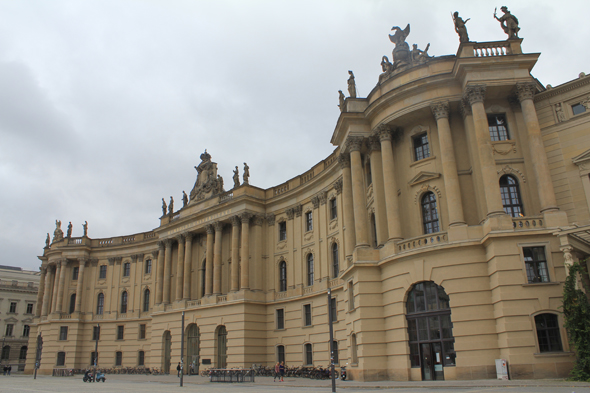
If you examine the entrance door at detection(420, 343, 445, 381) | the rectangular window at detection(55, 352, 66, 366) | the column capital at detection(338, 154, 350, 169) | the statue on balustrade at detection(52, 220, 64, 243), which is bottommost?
the entrance door at detection(420, 343, 445, 381)

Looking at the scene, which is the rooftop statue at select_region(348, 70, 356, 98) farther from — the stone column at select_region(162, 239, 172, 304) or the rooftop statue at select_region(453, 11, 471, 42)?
the stone column at select_region(162, 239, 172, 304)

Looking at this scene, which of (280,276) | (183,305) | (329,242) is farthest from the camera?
(183,305)

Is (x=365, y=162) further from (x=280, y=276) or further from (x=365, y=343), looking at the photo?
(x=280, y=276)

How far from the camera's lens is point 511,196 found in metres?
25.9

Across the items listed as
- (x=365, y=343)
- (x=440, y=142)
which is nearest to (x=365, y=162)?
(x=440, y=142)

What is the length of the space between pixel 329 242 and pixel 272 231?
879 centimetres

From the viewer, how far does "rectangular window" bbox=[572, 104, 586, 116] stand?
1021 inches

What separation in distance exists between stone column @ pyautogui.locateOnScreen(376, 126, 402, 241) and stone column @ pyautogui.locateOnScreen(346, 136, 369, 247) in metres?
1.78

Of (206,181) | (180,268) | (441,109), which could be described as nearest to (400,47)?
(441,109)

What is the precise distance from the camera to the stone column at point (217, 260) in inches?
1812

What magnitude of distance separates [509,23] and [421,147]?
8403 millimetres

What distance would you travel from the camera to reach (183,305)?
4894 cm

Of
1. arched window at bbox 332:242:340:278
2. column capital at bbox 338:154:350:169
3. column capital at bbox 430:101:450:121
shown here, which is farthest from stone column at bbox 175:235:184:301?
column capital at bbox 430:101:450:121

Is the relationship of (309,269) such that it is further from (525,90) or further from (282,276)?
Answer: (525,90)
